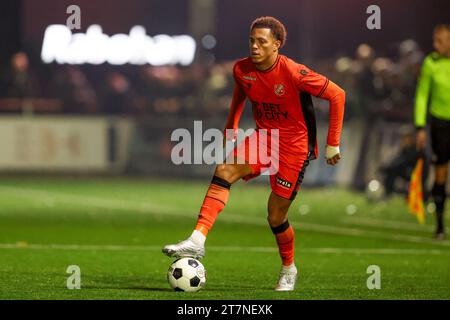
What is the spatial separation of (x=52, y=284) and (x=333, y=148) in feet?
8.15

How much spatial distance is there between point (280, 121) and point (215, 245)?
13.9ft

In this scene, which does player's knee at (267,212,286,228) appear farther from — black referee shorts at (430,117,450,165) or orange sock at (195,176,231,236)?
black referee shorts at (430,117,450,165)

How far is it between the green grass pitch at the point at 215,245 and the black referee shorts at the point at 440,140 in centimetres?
99

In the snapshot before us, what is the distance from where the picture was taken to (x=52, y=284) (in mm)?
10039

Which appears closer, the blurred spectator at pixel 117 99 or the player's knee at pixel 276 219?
the player's knee at pixel 276 219

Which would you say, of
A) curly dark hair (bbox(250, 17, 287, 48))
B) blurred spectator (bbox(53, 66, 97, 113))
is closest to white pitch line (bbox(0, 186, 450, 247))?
curly dark hair (bbox(250, 17, 287, 48))

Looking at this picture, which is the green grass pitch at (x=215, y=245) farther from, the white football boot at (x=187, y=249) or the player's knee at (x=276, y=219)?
the player's knee at (x=276, y=219)

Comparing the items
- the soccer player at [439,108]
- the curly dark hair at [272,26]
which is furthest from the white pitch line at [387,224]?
the curly dark hair at [272,26]

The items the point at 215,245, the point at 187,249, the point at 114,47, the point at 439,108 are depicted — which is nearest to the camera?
the point at 187,249

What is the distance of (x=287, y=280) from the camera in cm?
991

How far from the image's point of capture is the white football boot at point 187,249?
925cm

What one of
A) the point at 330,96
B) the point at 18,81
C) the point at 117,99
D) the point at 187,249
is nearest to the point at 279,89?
the point at 330,96

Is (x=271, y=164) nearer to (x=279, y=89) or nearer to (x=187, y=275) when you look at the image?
(x=279, y=89)

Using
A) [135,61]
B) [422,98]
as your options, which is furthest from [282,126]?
[135,61]
